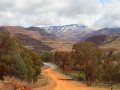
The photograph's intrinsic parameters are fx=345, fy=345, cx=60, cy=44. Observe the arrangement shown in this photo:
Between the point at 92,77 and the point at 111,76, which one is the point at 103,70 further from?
the point at 92,77

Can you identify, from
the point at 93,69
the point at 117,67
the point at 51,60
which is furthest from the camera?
the point at 51,60

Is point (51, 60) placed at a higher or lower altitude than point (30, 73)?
lower

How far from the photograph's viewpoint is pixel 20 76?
35.4 m

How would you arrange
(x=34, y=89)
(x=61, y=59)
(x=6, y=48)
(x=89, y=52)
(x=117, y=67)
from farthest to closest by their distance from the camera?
1. (x=61, y=59)
2. (x=89, y=52)
3. (x=117, y=67)
4. (x=6, y=48)
5. (x=34, y=89)

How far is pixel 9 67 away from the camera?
1337 inches

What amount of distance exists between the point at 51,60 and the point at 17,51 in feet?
340

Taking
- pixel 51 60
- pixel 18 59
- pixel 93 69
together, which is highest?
pixel 18 59

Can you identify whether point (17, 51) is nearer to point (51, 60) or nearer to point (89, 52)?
point (89, 52)

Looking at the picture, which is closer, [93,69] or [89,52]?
[93,69]

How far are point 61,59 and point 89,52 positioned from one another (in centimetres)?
2537

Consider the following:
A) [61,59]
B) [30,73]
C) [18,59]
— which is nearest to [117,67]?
[30,73]

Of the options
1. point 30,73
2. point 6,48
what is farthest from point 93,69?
point 6,48

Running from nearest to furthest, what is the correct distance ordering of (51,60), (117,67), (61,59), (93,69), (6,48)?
(6,48), (93,69), (117,67), (61,59), (51,60)

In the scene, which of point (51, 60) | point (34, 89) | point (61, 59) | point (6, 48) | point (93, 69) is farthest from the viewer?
point (51, 60)
